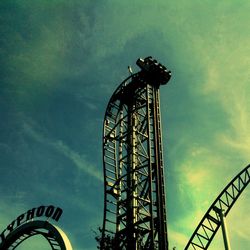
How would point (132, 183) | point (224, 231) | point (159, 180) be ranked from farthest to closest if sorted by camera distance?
point (132, 183) < point (159, 180) < point (224, 231)

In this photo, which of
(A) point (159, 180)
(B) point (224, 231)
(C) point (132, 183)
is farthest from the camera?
(C) point (132, 183)

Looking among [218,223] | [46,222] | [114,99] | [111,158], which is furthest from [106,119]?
Answer: [218,223]

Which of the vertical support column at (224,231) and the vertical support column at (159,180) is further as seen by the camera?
the vertical support column at (159,180)

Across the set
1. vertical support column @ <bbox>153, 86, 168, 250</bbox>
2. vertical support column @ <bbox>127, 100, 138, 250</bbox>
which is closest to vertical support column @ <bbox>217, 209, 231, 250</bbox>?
vertical support column @ <bbox>153, 86, 168, 250</bbox>

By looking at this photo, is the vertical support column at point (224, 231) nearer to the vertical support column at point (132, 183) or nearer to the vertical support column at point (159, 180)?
the vertical support column at point (159, 180)

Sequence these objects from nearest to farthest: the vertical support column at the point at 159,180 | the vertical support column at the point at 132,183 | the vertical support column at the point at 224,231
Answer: the vertical support column at the point at 224,231
the vertical support column at the point at 159,180
the vertical support column at the point at 132,183

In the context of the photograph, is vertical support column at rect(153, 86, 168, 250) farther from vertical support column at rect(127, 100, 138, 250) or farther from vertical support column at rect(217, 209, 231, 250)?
vertical support column at rect(217, 209, 231, 250)

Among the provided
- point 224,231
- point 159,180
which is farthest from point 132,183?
point 224,231

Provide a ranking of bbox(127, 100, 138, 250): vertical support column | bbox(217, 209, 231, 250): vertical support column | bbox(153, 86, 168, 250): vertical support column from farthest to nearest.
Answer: bbox(127, 100, 138, 250): vertical support column < bbox(153, 86, 168, 250): vertical support column < bbox(217, 209, 231, 250): vertical support column

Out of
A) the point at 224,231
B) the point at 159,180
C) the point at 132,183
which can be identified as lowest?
the point at 224,231

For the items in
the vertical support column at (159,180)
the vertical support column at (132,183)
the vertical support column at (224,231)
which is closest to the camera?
Answer: the vertical support column at (224,231)

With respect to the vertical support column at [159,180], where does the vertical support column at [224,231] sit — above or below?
below

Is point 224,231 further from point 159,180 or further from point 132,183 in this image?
point 132,183

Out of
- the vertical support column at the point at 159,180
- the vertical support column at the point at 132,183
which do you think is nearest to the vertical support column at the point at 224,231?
the vertical support column at the point at 159,180
